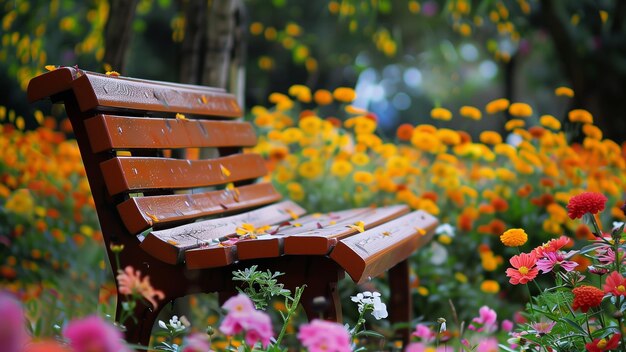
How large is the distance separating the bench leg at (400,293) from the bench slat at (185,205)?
1.72 ft

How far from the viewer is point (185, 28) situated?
132 inches

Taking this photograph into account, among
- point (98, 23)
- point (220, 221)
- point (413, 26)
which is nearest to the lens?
point (220, 221)

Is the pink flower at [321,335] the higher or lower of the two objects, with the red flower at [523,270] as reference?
higher

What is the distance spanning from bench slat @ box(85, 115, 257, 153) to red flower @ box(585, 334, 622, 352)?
1.15 meters

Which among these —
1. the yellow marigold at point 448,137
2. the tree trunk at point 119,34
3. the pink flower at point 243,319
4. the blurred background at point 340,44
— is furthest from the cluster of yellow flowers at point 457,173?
the pink flower at point 243,319

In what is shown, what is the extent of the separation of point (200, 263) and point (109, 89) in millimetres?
519

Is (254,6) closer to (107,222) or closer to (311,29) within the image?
(311,29)

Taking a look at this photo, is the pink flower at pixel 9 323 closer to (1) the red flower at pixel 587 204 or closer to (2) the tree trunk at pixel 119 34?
(1) the red flower at pixel 587 204

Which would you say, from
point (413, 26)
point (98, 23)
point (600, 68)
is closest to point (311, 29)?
point (413, 26)

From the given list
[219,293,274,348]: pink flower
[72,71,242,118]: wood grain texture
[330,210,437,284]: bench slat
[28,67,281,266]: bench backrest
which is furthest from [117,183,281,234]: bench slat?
[219,293,274,348]: pink flower

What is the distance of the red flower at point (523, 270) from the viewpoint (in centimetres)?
158

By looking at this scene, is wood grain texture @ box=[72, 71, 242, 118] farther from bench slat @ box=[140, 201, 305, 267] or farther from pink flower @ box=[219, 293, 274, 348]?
pink flower @ box=[219, 293, 274, 348]

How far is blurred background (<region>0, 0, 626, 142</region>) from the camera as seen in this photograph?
3295 mm

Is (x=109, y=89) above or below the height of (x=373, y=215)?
above
